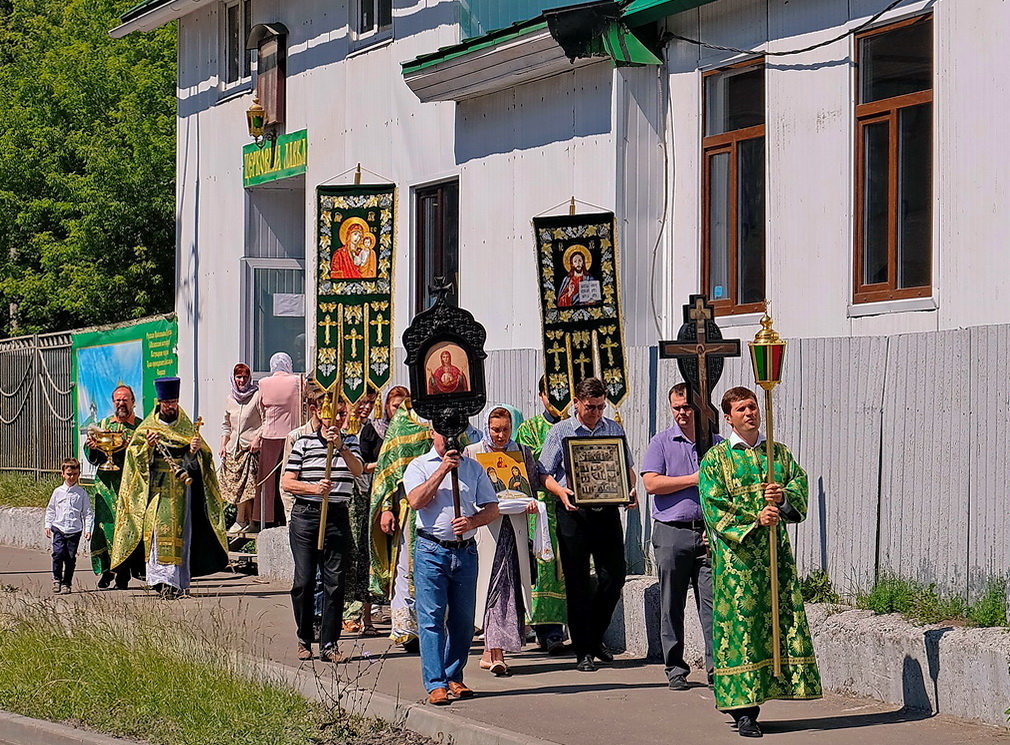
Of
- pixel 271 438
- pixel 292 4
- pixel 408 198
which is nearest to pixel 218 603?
pixel 271 438

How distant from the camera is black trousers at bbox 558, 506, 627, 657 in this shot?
1183cm

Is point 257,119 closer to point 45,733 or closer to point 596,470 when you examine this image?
point 596,470

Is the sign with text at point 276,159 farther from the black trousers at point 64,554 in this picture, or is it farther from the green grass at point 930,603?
the green grass at point 930,603

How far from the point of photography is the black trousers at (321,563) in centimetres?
1196

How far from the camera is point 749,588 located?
9.49 m

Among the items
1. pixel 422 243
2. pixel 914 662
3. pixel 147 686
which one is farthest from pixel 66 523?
pixel 914 662

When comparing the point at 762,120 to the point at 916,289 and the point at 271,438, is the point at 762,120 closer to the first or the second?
the point at 916,289

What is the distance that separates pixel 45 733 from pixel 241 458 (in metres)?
9.36

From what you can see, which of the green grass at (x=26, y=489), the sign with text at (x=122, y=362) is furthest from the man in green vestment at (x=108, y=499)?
the green grass at (x=26, y=489)

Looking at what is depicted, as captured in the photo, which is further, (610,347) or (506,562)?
(610,347)

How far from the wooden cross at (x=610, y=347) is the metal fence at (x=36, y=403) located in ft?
41.9

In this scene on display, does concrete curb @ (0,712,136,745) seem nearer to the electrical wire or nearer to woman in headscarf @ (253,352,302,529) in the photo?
the electrical wire

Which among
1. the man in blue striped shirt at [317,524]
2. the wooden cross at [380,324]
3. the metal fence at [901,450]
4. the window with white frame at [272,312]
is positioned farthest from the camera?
the window with white frame at [272,312]

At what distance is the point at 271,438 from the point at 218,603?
12.1 feet
